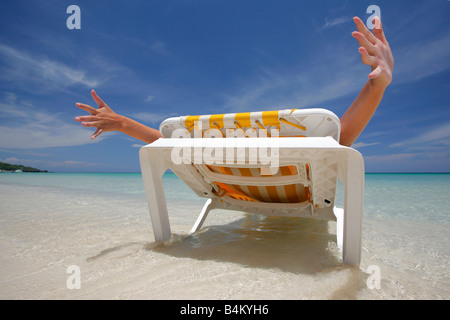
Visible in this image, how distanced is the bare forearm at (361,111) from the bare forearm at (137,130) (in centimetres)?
194

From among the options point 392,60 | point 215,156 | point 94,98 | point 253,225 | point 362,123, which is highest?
point 392,60

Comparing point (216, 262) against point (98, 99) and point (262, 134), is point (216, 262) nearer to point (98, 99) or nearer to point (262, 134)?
point (262, 134)

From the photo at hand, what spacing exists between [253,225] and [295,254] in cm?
132

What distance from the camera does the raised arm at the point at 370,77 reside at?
64.6 inches

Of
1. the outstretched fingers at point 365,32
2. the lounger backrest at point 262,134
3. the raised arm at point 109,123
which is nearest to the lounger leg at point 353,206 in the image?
the lounger backrest at point 262,134

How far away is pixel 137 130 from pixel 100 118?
1.22 ft

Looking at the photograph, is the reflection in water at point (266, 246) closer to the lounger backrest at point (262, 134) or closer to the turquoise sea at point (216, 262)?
the turquoise sea at point (216, 262)

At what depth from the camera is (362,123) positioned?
185cm

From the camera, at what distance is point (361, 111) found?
1.81m

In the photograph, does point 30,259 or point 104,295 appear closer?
point 104,295

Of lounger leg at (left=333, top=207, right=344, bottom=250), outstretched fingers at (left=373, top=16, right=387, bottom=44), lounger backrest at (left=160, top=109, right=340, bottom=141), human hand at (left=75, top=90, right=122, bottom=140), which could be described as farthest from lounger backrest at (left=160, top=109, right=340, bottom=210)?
outstretched fingers at (left=373, top=16, right=387, bottom=44)

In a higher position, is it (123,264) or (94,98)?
(94,98)
